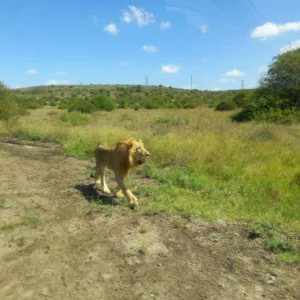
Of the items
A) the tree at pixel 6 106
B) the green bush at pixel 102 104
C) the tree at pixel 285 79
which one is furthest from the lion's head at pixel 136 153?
the green bush at pixel 102 104

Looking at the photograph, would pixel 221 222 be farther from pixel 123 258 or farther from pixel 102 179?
pixel 102 179

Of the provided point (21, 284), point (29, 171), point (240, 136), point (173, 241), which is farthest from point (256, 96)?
point (21, 284)

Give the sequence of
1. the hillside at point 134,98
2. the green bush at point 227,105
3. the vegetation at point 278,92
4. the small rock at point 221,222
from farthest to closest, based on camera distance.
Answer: the hillside at point 134,98
the green bush at point 227,105
the vegetation at point 278,92
the small rock at point 221,222

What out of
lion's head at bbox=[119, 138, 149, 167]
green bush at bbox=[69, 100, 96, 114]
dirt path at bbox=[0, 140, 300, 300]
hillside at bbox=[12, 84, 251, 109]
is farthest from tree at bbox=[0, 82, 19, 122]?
hillside at bbox=[12, 84, 251, 109]

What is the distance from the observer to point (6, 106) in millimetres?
18438

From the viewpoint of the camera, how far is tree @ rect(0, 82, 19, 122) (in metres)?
18.2

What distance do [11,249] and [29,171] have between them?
4942 millimetres

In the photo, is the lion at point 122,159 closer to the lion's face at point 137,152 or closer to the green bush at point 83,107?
the lion's face at point 137,152

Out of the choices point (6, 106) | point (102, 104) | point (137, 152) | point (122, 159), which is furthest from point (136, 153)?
point (102, 104)

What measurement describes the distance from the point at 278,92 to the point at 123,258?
21.8 metres

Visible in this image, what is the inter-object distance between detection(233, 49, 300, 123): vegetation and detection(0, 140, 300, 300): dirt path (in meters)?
16.8

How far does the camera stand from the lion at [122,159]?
626 cm

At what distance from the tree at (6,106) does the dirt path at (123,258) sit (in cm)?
1278

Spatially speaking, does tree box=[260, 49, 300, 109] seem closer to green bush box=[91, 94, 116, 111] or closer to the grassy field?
the grassy field
